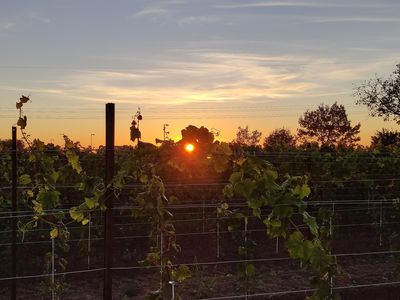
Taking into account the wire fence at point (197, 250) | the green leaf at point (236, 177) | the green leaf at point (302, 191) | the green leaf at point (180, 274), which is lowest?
the wire fence at point (197, 250)

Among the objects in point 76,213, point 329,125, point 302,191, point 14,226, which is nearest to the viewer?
point 302,191

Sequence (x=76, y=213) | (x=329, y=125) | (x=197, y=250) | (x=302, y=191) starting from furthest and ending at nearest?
1. (x=329, y=125)
2. (x=197, y=250)
3. (x=76, y=213)
4. (x=302, y=191)

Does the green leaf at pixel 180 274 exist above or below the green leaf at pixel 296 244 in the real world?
below

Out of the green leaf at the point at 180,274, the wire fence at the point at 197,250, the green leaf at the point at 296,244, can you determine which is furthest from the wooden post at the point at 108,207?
the green leaf at the point at 296,244

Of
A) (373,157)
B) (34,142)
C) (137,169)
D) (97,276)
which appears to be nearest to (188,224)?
(97,276)

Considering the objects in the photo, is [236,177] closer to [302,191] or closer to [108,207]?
[302,191]

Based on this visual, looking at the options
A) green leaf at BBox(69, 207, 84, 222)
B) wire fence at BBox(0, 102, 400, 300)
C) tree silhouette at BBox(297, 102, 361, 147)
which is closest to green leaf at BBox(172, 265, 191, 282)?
wire fence at BBox(0, 102, 400, 300)

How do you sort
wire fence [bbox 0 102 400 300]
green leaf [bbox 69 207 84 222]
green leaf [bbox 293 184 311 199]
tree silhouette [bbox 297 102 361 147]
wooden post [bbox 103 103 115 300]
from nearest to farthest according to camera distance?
green leaf [bbox 293 184 311 199], green leaf [bbox 69 207 84 222], wooden post [bbox 103 103 115 300], wire fence [bbox 0 102 400 300], tree silhouette [bbox 297 102 361 147]

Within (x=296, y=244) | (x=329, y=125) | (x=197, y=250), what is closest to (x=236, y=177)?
A: (x=296, y=244)

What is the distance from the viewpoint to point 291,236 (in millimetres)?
2754

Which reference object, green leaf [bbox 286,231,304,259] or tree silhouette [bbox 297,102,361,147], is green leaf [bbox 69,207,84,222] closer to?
green leaf [bbox 286,231,304,259]

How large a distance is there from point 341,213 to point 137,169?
9.89 meters

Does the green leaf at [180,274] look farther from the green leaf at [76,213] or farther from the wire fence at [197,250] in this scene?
the green leaf at [76,213]

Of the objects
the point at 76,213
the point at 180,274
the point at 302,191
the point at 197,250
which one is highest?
the point at 302,191
